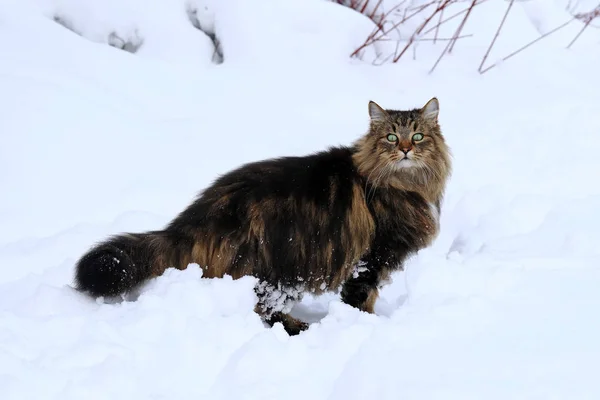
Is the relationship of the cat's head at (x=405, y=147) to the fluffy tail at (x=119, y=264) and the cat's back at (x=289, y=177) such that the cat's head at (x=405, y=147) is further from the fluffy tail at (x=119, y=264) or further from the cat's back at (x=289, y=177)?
the fluffy tail at (x=119, y=264)

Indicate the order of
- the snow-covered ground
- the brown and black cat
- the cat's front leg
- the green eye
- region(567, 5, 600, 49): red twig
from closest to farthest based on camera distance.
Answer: the snow-covered ground < the brown and black cat < the cat's front leg < the green eye < region(567, 5, 600, 49): red twig

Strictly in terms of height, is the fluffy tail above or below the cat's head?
below

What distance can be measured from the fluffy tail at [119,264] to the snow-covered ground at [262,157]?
0.08 metres

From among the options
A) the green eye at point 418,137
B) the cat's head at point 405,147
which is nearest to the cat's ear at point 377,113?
the cat's head at point 405,147

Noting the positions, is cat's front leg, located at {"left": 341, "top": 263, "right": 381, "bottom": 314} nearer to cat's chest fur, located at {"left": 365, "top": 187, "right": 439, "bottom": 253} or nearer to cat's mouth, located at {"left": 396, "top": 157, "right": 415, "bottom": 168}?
cat's chest fur, located at {"left": 365, "top": 187, "right": 439, "bottom": 253}

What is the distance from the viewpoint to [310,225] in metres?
3.05

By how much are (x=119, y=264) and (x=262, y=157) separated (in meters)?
2.11

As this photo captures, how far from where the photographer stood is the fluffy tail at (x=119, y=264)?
273 centimetres

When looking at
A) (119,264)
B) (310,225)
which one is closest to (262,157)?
(310,225)

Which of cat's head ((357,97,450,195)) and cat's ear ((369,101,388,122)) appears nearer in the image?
cat's head ((357,97,450,195))

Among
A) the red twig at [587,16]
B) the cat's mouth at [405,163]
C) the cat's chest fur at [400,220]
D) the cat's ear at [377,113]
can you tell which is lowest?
the red twig at [587,16]

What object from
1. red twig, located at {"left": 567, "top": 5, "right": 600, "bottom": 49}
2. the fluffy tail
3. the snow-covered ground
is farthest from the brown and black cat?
red twig, located at {"left": 567, "top": 5, "right": 600, "bottom": 49}

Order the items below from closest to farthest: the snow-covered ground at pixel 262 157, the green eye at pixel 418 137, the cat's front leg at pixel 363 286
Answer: the snow-covered ground at pixel 262 157 < the cat's front leg at pixel 363 286 < the green eye at pixel 418 137

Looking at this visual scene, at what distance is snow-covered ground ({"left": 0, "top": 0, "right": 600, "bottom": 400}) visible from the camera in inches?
88.0
